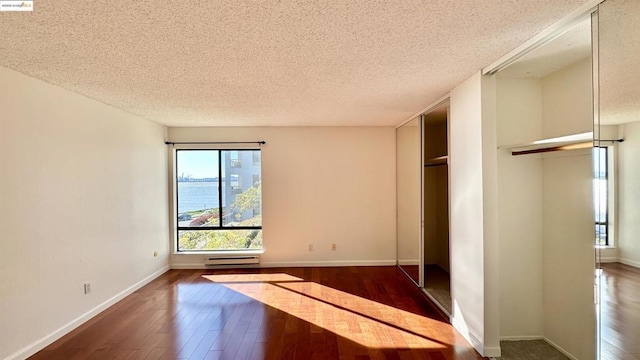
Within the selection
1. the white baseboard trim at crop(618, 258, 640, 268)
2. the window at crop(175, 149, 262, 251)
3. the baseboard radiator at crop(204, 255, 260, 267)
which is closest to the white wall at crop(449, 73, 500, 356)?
the white baseboard trim at crop(618, 258, 640, 268)

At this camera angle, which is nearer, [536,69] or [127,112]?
[536,69]

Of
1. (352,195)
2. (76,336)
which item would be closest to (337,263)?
(352,195)

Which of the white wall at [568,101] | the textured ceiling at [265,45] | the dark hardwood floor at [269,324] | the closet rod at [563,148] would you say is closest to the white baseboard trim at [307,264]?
the dark hardwood floor at [269,324]

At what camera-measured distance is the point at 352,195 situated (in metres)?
5.22

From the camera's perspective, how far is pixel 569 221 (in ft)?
8.03

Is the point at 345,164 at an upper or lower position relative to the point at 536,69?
lower

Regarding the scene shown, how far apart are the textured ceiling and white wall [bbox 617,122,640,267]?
77 cm

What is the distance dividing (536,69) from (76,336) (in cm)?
494

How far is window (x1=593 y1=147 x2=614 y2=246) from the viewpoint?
158 centimetres

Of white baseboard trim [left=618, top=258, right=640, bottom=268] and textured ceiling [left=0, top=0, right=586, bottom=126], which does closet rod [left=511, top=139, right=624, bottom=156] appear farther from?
textured ceiling [left=0, top=0, right=586, bottom=126]

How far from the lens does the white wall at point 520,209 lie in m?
2.71

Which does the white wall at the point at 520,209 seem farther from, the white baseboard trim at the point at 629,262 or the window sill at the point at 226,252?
the window sill at the point at 226,252

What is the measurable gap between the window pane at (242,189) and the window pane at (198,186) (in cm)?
19

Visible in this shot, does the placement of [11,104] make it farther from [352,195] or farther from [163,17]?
[352,195]
